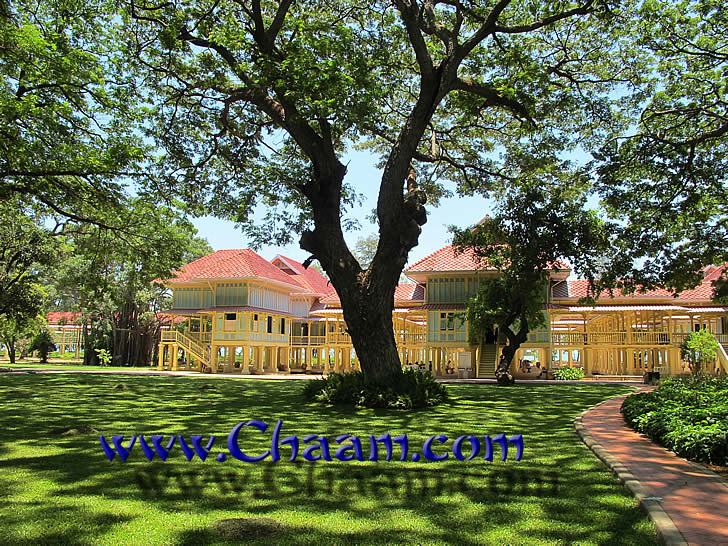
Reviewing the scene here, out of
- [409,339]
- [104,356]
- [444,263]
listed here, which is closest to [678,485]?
[444,263]

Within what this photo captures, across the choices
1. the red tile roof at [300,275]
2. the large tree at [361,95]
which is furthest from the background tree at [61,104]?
the red tile roof at [300,275]

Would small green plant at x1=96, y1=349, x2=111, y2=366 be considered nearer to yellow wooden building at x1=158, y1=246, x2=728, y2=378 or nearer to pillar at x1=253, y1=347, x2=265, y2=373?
yellow wooden building at x1=158, y1=246, x2=728, y2=378

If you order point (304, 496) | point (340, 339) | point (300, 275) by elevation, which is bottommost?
point (304, 496)

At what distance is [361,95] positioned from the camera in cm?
1187

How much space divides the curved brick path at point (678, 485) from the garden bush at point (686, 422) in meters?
0.17

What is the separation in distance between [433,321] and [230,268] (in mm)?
12407

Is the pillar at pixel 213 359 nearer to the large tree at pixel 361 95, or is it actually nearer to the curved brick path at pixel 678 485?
the large tree at pixel 361 95

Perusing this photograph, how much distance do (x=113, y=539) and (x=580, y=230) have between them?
19.5 metres

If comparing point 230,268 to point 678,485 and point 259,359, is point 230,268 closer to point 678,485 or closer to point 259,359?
point 259,359

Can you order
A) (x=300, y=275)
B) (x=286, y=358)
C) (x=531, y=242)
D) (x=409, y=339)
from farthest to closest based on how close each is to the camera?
Result: (x=300, y=275) < (x=286, y=358) < (x=409, y=339) < (x=531, y=242)

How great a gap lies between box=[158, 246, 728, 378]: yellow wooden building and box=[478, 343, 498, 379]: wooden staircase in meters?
0.05

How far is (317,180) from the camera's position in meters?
14.1

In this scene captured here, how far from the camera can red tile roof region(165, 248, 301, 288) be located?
34031mm

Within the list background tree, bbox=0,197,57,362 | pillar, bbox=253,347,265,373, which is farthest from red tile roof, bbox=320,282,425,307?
background tree, bbox=0,197,57,362
